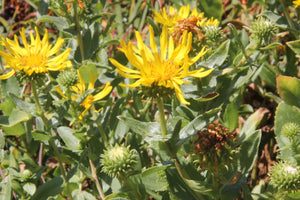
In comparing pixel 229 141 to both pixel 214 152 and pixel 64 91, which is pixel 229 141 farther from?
pixel 64 91

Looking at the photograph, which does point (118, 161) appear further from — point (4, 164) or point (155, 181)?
point (4, 164)

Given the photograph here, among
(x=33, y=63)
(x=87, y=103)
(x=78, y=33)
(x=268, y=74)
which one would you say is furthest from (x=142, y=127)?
(x=268, y=74)

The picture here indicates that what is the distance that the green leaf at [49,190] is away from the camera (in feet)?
7.57

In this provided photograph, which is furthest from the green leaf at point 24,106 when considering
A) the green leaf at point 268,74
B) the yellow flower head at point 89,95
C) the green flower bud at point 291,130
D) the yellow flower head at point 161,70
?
the green leaf at point 268,74

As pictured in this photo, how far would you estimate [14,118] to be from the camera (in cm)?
214

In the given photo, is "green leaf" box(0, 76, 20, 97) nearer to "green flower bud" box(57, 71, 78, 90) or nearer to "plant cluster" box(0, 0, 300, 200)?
"plant cluster" box(0, 0, 300, 200)

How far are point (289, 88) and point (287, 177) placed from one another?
776mm

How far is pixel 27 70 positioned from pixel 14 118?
316 millimetres

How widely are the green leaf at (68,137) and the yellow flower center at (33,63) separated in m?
0.50

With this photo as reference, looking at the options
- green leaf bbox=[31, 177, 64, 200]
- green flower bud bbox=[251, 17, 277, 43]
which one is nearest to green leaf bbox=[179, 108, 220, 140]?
green flower bud bbox=[251, 17, 277, 43]

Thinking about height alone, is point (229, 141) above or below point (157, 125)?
below

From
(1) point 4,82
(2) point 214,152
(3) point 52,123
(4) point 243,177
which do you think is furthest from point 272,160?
(1) point 4,82

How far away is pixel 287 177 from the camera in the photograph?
1.94m

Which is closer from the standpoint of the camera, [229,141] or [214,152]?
[214,152]
